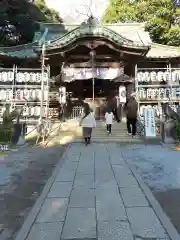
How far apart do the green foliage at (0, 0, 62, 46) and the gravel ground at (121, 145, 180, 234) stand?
20359mm

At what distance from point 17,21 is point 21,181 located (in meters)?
23.7

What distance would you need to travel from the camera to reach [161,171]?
7832 millimetres

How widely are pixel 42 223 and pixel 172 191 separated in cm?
309

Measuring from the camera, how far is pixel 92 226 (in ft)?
13.6

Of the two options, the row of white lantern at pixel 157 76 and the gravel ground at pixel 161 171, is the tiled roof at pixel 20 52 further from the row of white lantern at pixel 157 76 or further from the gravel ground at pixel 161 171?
the gravel ground at pixel 161 171

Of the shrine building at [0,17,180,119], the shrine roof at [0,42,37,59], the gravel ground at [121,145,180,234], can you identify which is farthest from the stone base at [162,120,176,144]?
the shrine roof at [0,42,37,59]

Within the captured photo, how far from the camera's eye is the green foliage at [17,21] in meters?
26.7

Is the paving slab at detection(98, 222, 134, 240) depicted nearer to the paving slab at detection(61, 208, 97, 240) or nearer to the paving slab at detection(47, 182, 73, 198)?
the paving slab at detection(61, 208, 97, 240)

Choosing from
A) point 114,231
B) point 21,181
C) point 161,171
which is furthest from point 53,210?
point 161,171

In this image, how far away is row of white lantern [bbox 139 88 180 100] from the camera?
17281 mm

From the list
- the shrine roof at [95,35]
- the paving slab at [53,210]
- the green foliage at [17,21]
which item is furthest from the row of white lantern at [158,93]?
the green foliage at [17,21]

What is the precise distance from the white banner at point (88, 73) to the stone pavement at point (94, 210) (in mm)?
10255

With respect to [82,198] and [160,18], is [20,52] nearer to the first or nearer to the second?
[82,198]

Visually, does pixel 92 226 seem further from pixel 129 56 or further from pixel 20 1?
pixel 20 1
